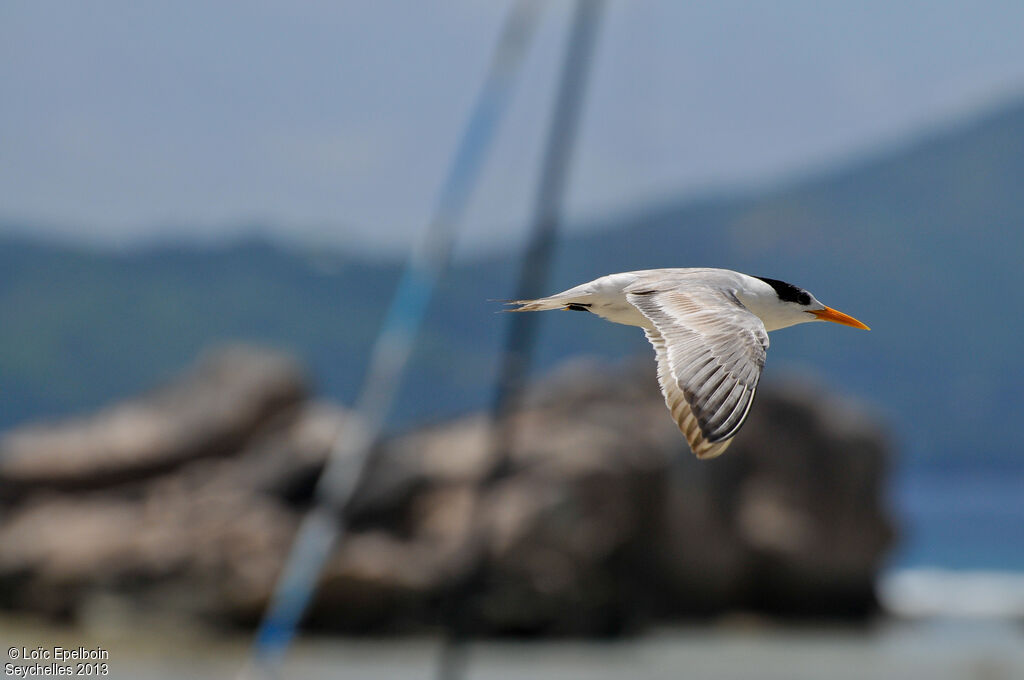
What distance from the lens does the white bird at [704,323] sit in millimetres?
464

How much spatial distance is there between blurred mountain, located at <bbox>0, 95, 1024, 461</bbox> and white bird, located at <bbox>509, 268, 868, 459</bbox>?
5.69ft

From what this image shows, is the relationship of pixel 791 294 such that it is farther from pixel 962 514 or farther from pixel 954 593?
pixel 962 514

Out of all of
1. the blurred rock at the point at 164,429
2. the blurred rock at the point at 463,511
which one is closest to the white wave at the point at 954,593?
the blurred rock at the point at 463,511

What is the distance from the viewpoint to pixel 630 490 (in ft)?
21.6

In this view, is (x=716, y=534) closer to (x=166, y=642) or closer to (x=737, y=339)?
(x=166, y=642)

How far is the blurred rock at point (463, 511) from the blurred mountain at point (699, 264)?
0.49 meters

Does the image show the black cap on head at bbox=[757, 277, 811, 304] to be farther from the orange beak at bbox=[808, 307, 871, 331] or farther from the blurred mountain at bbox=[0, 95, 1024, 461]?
the blurred mountain at bbox=[0, 95, 1024, 461]

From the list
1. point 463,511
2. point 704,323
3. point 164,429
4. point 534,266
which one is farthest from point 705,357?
point 164,429

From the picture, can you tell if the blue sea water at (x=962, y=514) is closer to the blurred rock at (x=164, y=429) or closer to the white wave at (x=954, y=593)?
the white wave at (x=954, y=593)

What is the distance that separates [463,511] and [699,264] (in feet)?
19.9

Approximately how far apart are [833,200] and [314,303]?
449 inches

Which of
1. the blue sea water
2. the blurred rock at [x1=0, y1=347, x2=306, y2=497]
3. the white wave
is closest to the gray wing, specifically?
the blurred rock at [x1=0, y1=347, x2=306, y2=497]

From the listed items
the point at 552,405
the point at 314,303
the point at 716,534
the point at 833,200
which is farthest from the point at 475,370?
the point at 833,200

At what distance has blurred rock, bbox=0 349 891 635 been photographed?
6.14 metres
